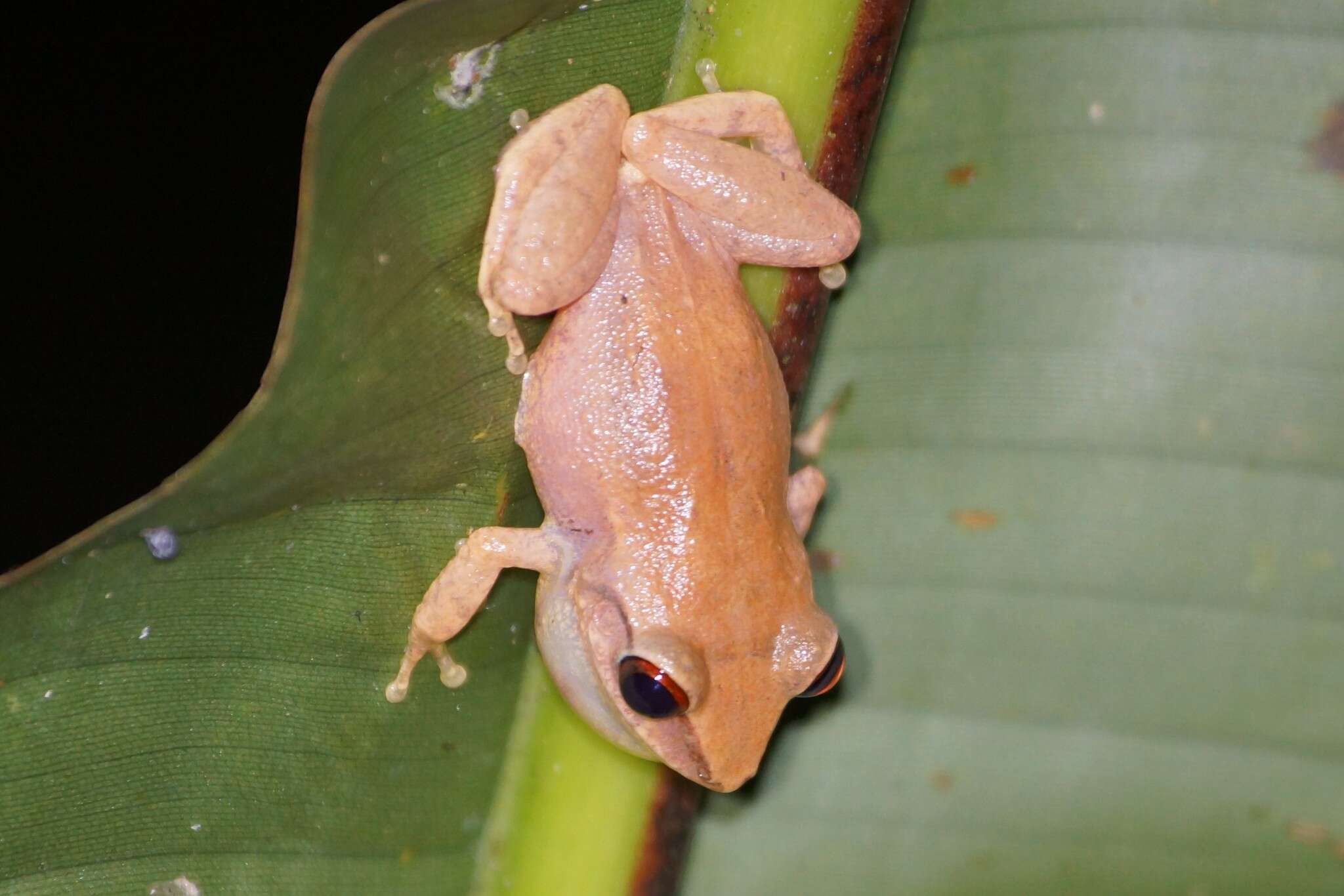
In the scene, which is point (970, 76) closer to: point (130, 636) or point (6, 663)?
point (130, 636)

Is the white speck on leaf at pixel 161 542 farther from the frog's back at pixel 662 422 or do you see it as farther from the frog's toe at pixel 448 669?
the frog's back at pixel 662 422

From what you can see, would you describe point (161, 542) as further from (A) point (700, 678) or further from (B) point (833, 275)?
(B) point (833, 275)

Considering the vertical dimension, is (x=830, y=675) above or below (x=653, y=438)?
below

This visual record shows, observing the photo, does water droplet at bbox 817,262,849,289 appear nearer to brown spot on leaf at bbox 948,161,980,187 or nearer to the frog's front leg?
brown spot on leaf at bbox 948,161,980,187

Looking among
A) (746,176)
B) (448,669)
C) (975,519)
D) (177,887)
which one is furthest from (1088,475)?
(177,887)

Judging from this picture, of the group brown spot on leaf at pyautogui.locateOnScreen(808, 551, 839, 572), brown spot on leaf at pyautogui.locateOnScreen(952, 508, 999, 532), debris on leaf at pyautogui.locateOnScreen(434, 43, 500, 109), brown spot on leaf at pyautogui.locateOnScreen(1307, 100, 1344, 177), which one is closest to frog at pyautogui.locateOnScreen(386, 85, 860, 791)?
debris on leaf at pyautogui.locateOnScreen(434, 43, 500, 109)

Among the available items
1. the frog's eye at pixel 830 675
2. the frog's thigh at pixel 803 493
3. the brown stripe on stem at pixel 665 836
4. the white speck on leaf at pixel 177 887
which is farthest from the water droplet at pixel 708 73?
the white speck on leaf at pixel 177 887

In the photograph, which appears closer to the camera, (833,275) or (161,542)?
(161,542)
